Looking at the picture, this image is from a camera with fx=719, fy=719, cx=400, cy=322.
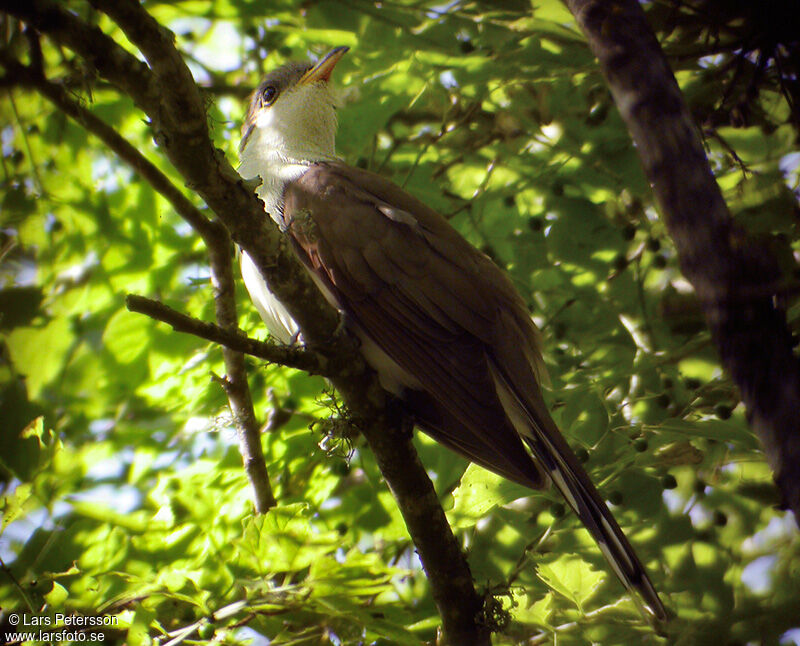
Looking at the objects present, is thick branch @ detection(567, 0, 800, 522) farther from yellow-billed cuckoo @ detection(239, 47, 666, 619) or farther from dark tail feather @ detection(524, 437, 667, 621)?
yellow-billed cuckoo @ detection(239, 47, 666, 619)

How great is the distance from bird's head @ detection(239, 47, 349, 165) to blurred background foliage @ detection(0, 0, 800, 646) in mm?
565

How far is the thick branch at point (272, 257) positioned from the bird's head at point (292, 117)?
1628mm

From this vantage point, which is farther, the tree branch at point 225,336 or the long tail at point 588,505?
the long tail at point 588,505

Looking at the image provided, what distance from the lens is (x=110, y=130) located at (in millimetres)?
2555

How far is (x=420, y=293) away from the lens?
109 inches

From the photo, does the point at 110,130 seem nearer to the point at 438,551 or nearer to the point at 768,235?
the point at 438,551

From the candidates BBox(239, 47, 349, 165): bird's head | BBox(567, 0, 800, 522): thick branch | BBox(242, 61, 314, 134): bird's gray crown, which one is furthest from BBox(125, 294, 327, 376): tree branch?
BBox(242, 61, 314, 134): bird's gray crown

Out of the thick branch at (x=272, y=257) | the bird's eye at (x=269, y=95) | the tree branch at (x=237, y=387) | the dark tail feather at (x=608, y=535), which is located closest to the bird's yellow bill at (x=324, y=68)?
the bird's eye at (x=269, y=95)

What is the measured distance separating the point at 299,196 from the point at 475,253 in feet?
2.51

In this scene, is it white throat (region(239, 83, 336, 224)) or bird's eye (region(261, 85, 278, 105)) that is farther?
bird's eye (region(261, 85, 278, 105))

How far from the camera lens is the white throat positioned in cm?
348

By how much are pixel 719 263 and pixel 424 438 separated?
1.61m

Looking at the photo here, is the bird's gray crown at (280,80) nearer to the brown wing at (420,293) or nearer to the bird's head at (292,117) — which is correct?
the bird's head at (292,117)

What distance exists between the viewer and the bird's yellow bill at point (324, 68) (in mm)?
3113
